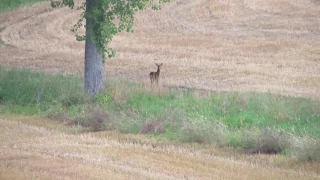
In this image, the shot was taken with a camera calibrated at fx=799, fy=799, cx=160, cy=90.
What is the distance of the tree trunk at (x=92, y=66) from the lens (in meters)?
24.6

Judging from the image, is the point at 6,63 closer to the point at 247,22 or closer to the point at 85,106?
the point at 85,106

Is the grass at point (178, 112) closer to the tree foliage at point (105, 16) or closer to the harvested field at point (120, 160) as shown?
the harvested field at point (120, 160)

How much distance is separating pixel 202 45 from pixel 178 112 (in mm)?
18401

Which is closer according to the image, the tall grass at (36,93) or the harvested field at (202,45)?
the tall grass at (36,93)

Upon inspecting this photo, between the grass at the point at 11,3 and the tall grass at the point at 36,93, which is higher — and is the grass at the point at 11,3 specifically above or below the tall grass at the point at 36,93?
above

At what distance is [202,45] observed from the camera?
3888cm

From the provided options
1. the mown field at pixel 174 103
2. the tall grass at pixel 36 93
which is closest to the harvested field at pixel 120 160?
the mown field at pixel 174 103

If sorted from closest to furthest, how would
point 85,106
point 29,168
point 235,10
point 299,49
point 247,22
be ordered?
point 29,168, point 85,106, point 299,49, point 247,22, point 235,10

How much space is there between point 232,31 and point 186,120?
23166mm

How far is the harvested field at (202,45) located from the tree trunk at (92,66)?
9.82ft

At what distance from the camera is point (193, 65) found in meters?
33.2

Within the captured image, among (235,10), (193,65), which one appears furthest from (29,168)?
(235,10)

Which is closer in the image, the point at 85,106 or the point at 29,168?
the point at 29,168

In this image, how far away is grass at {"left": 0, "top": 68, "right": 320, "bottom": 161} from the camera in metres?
18.2
